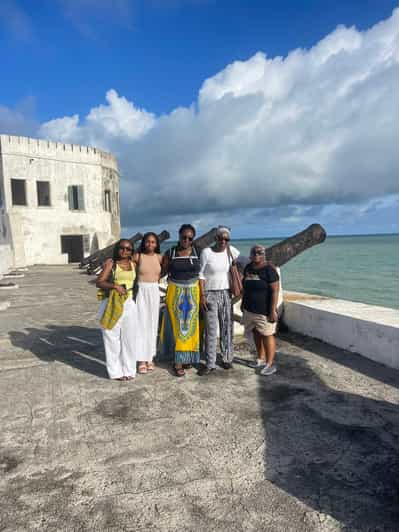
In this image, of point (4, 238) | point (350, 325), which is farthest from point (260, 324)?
point (4, 238)

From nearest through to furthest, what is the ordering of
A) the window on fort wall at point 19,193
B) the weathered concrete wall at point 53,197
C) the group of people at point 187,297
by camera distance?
1. the group of people at point 187,297
2. the weathered concrete wall at point 53,197
3. the window on fort wall at point 19,193

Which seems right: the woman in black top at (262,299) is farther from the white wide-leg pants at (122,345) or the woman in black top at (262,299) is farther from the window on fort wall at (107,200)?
the window on fort wall at (107,200)

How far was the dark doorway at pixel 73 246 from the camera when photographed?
24.2 metres

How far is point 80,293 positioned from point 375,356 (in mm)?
8458

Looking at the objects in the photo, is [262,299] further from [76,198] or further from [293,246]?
[76,198]

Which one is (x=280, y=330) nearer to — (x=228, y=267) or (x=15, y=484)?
(x=228, y=267)


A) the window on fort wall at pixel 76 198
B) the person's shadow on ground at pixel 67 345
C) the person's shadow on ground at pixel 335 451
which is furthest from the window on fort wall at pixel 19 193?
the person's shadow on ground at pixel 335 451

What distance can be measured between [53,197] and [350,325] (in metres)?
21.9

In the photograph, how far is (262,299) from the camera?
13.5 feet

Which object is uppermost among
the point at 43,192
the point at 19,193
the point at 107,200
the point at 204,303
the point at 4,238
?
the point at 43,192

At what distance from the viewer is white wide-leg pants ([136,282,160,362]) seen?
4.09m

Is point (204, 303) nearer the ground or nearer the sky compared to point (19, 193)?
nearer the ground

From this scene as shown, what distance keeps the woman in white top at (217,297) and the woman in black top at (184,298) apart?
0.10 metres

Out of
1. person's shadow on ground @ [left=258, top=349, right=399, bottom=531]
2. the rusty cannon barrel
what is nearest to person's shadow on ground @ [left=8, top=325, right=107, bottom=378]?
person's shadow on ground @ [left=258, top=349, right=399, bottom=531]
